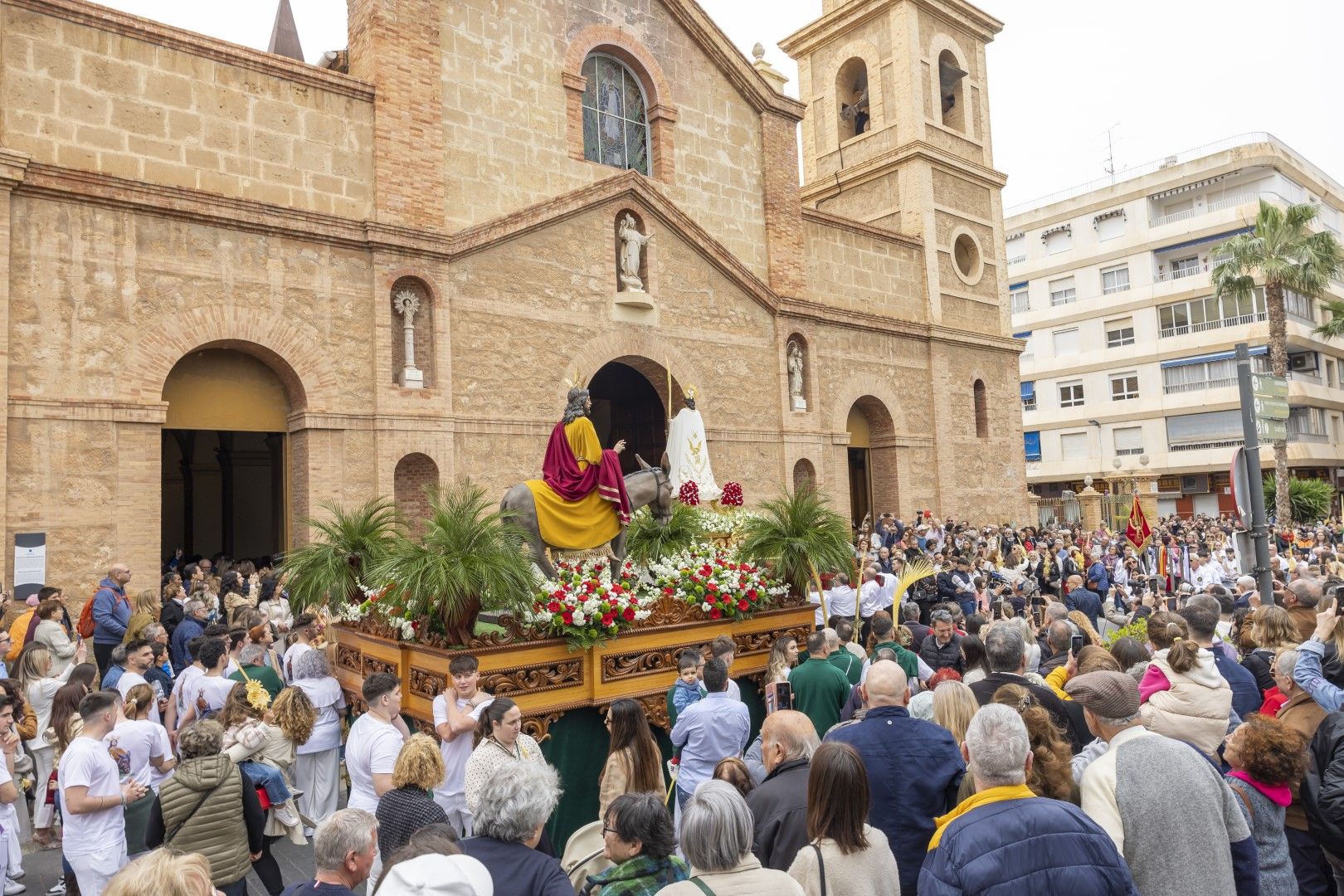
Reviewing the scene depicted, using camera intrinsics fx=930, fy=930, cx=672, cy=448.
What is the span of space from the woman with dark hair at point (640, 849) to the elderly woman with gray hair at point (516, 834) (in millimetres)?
222

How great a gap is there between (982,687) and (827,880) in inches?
86.5

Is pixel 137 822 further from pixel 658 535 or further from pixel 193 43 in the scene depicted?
pixel 193 43

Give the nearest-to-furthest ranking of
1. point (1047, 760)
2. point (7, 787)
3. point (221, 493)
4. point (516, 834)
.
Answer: point (516, 834)
point (1047, 760)
point (7, 787)
point (221, 493)

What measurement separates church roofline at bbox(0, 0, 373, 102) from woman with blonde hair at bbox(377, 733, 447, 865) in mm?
13443

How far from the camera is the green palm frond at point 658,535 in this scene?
10.8 metres

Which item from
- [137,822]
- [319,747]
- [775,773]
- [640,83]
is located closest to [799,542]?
[319,747]

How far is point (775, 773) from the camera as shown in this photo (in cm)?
429

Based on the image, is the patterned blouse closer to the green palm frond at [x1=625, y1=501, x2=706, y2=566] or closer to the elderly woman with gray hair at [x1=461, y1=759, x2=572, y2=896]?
the elderly woman with gray hair at [x1=461, y1=759, x2=572, y2=896]

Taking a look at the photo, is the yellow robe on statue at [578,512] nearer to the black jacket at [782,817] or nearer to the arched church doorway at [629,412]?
the black jacket at [782,817]

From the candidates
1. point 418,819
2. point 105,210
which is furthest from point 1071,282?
point 418,819

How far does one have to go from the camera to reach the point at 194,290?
14.0 meters

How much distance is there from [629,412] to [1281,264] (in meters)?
23.8

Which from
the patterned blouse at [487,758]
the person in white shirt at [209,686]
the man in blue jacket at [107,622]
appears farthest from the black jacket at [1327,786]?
the man in blue jacket at [107,622]

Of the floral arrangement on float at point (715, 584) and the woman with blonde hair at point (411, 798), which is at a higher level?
the floral arrangement on float at point (715, 584)
